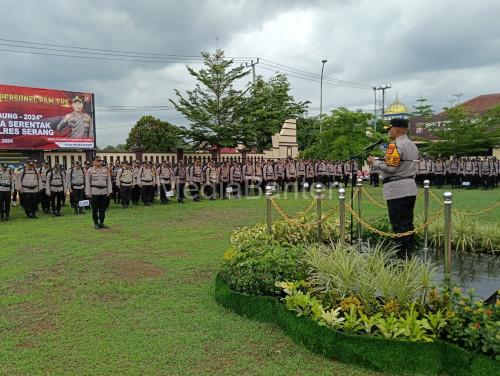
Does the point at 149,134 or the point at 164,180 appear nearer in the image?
the point at 164,180

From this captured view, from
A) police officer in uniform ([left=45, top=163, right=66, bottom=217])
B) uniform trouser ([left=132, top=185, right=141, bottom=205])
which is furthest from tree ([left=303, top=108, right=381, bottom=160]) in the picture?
police officer in uniform ([left=45, top=163, right=66, bottom=217])

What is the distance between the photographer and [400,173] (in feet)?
18.0

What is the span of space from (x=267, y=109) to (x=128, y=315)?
27.3 m

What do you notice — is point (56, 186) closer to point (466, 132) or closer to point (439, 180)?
point (439, 180)

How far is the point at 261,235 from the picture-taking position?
6.36 metres

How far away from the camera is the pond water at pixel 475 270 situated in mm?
5020

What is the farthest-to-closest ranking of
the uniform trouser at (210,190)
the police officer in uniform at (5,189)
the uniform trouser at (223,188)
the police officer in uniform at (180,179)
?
the uniform trouser at (223,188)
the uniform trouser at (210,190)
the police officer in uniform at (180,179)
the police officer in uniform at (5,189)

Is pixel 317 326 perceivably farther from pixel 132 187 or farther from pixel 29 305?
pixel 132 187

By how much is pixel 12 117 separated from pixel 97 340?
1514 cm

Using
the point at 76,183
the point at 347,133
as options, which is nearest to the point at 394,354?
the point at 76,183

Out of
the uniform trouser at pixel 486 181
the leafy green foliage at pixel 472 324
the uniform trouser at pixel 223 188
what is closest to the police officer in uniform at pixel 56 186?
the uniform trouser at pixel 223 188

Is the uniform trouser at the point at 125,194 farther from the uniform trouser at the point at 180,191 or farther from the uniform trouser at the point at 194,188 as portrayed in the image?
the uniform trouser at the point at 194,188

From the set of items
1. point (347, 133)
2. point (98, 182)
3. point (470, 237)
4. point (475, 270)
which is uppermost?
point (347, 133)

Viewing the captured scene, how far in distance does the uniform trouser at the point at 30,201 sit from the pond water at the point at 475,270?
35.5 ft
